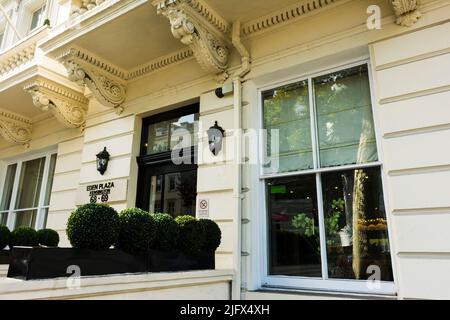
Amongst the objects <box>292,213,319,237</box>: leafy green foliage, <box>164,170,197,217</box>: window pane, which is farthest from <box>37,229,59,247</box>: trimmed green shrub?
<box>292,213,319,237</box>: leafy green foliage

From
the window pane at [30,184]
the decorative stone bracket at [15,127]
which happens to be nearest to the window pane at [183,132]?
the window pane at [30,184]

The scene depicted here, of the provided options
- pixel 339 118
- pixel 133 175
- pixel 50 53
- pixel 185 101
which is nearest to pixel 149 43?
pixel 185 101

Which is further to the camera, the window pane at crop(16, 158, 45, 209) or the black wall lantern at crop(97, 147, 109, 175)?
the window pane at crop(16, 158, 45, 209)

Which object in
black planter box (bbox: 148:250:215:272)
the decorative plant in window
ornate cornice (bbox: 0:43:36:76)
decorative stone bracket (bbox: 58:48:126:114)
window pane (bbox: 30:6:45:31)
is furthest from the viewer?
window pane (bbox: 30:6:45:31)

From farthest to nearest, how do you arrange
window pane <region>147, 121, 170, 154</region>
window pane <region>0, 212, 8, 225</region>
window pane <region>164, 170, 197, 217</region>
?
window pane <region>0, 212, 8, 225</region>, window pane <region>147, 121, 170, 154</region>, window pane <region>164, 170, 197, 217</region>

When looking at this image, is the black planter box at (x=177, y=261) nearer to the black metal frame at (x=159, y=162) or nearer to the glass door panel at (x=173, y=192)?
the glass door panel at (x=173, y=192)

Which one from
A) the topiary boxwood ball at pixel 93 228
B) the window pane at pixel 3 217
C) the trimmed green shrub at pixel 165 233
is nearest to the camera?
the topiary boxwood ball at pixel 93 228

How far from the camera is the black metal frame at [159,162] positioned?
14.8 ft

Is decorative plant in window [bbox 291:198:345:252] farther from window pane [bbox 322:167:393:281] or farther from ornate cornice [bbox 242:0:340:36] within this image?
ornate cornice [bbox 242:0:340:36]

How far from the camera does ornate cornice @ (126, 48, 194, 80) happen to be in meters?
4.58

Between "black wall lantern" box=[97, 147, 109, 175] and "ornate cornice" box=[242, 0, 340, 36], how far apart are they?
8.79ft

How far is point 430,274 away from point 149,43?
4025 millimetres

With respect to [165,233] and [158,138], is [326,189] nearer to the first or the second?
[165,233]

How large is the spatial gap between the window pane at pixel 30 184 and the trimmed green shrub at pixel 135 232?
485 cm
